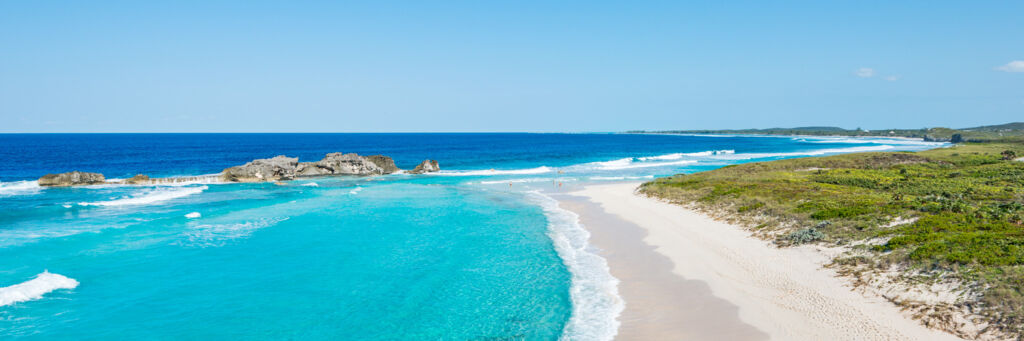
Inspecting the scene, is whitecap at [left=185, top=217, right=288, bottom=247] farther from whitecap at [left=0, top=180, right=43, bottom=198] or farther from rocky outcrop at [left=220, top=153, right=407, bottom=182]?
whitecap at [left=0, top=180, right=43, bottom=198]

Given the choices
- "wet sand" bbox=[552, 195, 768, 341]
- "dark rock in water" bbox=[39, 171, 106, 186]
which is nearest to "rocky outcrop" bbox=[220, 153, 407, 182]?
"dark rock in water" bbox=[39, 171, 106, 186]

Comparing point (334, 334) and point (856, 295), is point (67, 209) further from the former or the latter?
point (856, 295)

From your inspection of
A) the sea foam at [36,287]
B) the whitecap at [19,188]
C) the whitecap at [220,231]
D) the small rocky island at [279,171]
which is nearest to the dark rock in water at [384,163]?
the small rocky island at [279,171]

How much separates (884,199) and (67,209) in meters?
58.0

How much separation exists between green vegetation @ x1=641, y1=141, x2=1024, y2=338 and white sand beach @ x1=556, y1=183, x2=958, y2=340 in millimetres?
1358

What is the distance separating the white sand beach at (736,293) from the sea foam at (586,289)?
50 cm

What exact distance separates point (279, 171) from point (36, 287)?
154 ft

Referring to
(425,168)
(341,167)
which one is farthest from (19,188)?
(425,168)

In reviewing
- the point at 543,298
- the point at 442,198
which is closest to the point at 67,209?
the point at 442,198

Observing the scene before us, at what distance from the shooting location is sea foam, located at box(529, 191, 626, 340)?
1495cm

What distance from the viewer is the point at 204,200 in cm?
4388

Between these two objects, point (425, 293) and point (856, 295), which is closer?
point (856, 295)

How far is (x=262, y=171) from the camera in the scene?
62406mm

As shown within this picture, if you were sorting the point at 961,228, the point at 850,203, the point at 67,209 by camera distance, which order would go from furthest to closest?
the point at 67,209 → the point at 850,203 → the point at 961,228
